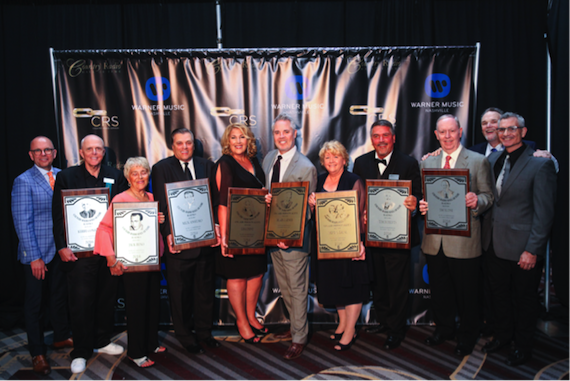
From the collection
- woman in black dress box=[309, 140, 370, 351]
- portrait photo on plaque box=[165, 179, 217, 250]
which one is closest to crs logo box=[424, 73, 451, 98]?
woman in black dress box=[309, 140, 370, 351]

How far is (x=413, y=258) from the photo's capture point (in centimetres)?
371

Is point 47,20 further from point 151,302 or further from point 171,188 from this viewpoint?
point 151,302

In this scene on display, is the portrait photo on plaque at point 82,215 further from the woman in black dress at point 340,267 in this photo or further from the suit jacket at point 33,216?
the woman in black dress at point 340,267

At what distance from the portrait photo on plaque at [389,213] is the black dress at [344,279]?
101 mm

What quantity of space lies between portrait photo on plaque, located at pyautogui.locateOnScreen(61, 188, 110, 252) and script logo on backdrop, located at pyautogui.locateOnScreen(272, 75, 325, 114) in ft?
6.13

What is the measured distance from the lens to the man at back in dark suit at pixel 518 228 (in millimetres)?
2754

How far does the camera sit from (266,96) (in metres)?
3.71

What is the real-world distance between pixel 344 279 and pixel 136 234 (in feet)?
5.43

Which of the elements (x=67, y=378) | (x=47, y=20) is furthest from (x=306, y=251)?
(x=47, y=20)

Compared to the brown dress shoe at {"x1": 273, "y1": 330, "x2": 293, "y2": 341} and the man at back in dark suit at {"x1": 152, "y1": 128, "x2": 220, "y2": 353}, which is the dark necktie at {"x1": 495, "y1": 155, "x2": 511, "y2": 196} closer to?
the brown dress shoe at {"x1": 273, "y1": 330, "x2": 293, "y2": 341}

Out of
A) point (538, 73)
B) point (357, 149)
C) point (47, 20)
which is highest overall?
point (47, 20)

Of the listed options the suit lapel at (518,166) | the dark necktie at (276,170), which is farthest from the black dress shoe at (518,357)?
the dark necktie at (276,170)

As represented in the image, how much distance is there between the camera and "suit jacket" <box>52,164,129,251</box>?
9.50 ft

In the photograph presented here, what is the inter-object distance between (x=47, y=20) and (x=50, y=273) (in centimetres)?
289
